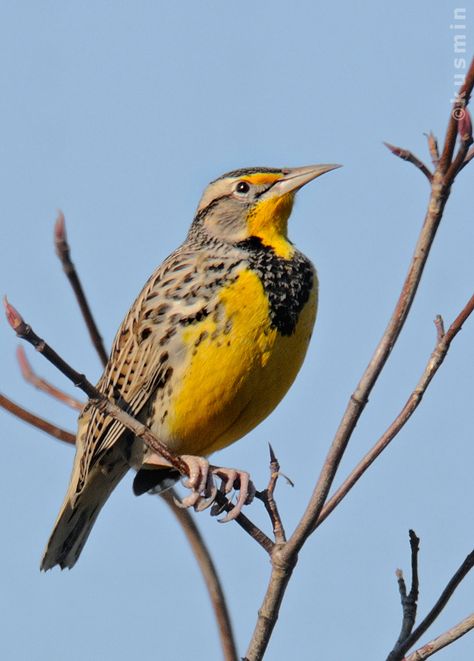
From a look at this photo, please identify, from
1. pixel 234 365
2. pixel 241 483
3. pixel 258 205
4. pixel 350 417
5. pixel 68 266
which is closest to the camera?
pixel 350 417

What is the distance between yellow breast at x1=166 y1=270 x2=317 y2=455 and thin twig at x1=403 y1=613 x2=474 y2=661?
66.1 inches

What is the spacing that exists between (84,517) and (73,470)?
0.24 metres

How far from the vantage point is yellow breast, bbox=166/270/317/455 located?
4.71 metres

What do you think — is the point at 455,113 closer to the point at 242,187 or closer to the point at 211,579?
the point at 211,579

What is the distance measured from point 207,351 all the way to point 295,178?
3.15 ft

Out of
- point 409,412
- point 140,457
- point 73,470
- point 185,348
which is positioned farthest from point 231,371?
point 409,412

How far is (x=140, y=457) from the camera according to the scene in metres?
5.16

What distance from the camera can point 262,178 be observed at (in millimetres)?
5375

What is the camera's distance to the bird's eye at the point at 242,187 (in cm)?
543

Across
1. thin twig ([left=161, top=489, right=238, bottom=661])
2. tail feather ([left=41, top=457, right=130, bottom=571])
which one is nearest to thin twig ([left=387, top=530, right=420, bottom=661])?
thin twig ([left=161, top=489, right=238, bottom=661])

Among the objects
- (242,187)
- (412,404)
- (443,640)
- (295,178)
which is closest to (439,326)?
(412,404)

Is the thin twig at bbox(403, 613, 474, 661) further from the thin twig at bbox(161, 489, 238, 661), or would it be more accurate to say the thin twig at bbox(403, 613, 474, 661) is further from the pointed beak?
the pointed beak

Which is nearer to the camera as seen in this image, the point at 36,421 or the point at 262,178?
the point at 36,421

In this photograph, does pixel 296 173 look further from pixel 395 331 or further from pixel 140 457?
pixel 395 331
